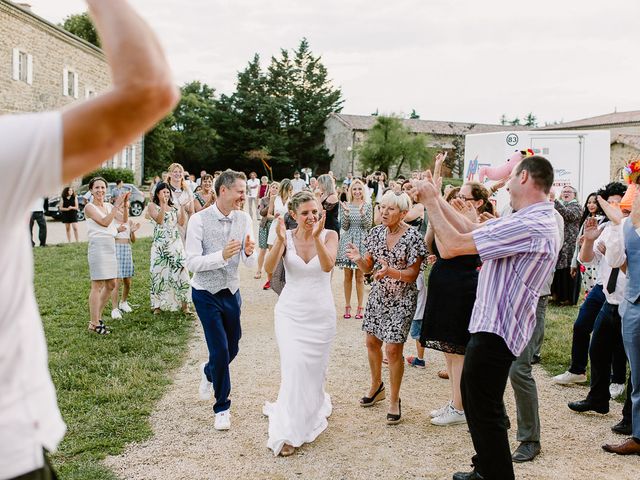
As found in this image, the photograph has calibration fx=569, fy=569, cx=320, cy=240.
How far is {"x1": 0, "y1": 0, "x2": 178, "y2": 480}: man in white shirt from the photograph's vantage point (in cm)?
106

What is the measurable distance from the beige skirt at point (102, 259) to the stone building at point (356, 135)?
159 feet

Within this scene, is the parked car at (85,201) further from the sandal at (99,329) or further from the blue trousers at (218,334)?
the blue trousers at (218,334)

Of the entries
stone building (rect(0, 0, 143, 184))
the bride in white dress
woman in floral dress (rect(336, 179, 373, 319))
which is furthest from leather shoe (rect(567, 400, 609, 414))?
stone building (rect(0, 0, 143, 184))

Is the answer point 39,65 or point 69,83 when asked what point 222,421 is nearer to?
point 39,65

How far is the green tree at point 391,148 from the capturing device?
52438mm

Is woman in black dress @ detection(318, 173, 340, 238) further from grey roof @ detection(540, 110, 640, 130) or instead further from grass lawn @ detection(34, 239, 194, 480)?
grey roof @ detection(540, 110, 640, 130)

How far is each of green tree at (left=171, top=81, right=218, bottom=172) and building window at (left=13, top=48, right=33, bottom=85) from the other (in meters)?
25.4

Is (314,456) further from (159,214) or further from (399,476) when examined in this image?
(159,214)

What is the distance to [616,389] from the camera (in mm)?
6316

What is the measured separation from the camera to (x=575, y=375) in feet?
21.5

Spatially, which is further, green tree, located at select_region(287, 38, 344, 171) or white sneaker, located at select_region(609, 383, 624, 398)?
green tree, located at select_region(287, 38, 344, 171)

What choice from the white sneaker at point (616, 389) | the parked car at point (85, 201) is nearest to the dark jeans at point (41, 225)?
the parked car at point (85, 201)

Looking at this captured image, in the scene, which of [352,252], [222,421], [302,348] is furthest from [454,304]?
[222,421]

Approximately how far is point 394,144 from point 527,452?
48915 millimetres
